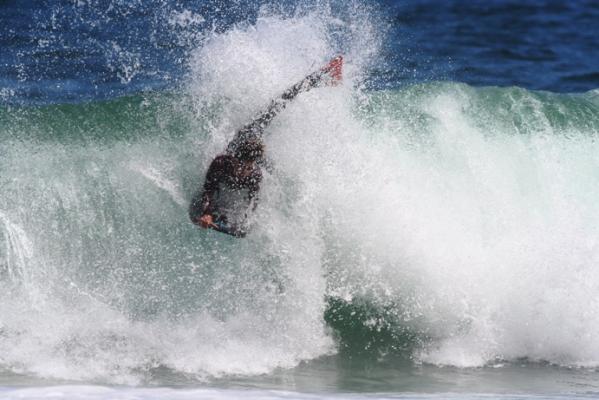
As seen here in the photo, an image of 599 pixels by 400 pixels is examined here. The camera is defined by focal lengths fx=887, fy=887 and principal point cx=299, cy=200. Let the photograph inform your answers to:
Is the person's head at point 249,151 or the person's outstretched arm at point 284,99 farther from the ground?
the person's outstretched arm at point 284,99

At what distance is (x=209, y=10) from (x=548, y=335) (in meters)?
8.67

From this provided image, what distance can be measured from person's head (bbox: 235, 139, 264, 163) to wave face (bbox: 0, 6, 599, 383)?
0.26 metres

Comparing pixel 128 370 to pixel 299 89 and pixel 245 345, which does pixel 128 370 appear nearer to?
pixel 245 345

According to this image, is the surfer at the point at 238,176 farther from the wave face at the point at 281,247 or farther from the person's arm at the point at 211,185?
the wave face at the point at 281,247

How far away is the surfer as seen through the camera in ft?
23.9

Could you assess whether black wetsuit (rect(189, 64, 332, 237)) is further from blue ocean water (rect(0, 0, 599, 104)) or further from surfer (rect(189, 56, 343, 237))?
blue ocean water (rect(0, 0, 599, 104))

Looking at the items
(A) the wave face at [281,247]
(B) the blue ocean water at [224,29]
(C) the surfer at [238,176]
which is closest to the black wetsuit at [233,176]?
(C) the surfer at [238,176]

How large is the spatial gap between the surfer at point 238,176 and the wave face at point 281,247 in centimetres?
17

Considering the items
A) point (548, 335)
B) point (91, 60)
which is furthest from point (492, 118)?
point (91, 60)

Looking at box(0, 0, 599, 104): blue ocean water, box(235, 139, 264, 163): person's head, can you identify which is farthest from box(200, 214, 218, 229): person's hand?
box(0, 0, 599, 104): blue ocean water

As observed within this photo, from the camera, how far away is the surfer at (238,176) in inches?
287

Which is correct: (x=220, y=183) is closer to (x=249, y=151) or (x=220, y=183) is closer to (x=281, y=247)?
(x=249, y=151)

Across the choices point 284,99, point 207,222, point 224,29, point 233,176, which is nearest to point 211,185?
point 233,176

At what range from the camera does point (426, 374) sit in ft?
23.0
